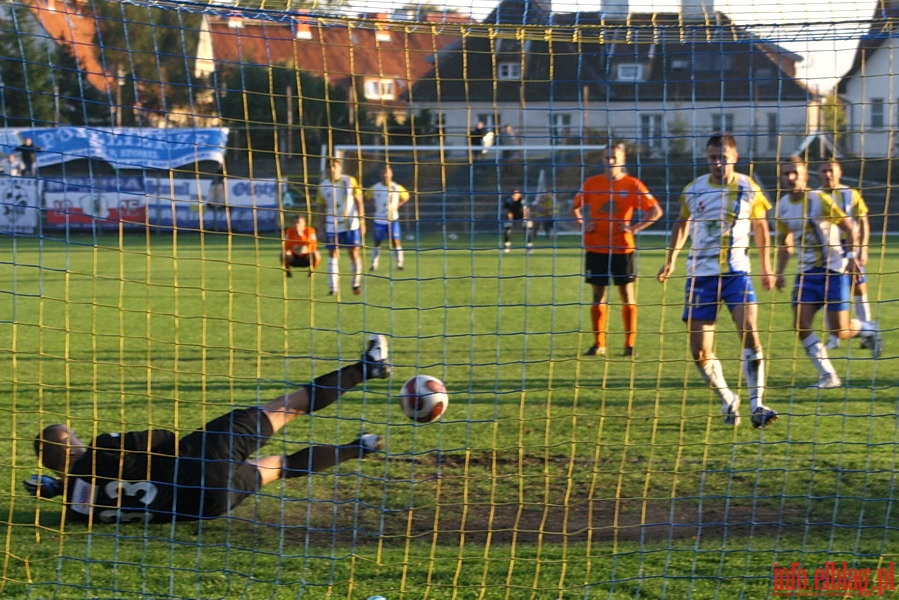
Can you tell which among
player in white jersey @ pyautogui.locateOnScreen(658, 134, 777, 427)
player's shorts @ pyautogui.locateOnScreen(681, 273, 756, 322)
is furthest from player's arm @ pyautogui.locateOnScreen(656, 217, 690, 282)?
player's shorts @ pyautogui.locateOnScreen(681, 273, 756, 322)

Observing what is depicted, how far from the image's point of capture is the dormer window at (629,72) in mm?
5059

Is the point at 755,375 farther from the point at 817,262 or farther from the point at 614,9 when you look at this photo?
the point at 614,9

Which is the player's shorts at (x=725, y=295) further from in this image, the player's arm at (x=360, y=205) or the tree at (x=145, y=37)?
the tree at (x=145, y=37)

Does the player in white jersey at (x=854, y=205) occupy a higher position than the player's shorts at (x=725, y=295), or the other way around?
the player in white jersey at (x=854, y=205)

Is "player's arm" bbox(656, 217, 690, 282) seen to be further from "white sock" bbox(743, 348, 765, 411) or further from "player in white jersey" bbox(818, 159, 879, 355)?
"player in white jersey" bbox(818, 159, 879, 355)

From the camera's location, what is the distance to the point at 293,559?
4234 mm

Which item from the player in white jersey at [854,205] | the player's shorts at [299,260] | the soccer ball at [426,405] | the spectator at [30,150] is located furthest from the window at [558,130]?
the player's shorts at [299,260]

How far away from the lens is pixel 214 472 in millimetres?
4473

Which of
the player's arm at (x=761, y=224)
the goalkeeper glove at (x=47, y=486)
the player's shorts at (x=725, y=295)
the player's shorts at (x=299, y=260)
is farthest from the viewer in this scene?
the player's shorts at (x=299, y=260)

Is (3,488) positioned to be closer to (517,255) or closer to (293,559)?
(293,559)

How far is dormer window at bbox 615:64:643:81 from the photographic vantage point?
5.06 m

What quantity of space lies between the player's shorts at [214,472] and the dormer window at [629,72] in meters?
2.53

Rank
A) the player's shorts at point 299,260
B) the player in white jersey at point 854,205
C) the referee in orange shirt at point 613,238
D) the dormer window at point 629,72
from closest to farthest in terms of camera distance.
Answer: the dormer window at point 629,72 → the player in white jersey at point 854,205 → the referee in orange shirt at point 613,238 → the player's shorts at point 299,260

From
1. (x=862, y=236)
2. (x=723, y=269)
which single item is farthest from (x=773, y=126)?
(x=723, y=269)
